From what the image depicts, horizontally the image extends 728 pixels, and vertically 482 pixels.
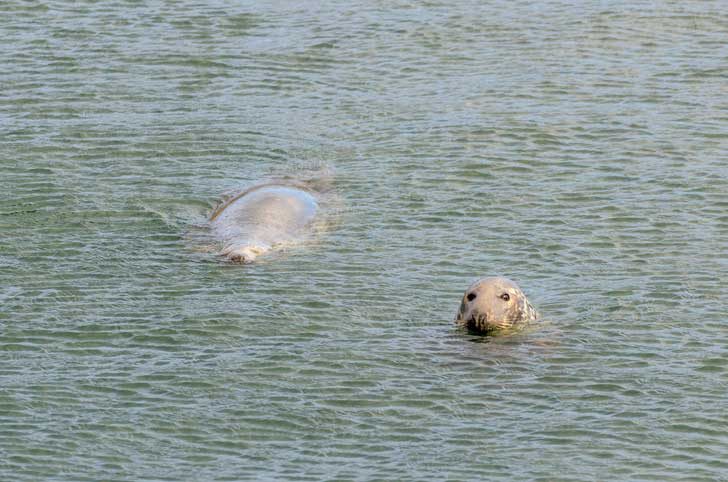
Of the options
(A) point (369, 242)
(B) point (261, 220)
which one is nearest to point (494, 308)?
(A) point (369, 242)

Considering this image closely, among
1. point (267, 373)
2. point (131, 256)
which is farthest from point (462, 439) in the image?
point (131, 256)

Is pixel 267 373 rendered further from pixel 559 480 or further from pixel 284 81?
pixel 284 81

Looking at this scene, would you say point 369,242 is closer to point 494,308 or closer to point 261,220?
point 261,220

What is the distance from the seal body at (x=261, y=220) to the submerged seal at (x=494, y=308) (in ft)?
8.75

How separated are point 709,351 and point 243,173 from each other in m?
6.91

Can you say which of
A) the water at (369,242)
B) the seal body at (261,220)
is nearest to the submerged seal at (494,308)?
the water at (369,242)

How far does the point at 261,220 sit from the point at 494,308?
3.55 m

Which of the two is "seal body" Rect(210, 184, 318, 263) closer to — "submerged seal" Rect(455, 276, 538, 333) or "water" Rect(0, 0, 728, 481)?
"water" Rect(0, 0, 728, 481)

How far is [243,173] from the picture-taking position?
714 inches

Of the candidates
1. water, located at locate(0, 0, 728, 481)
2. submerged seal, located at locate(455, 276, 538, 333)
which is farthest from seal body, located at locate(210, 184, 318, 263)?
submerged seal, located at locate(455, 276, 538, 333)

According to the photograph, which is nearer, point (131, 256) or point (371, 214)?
point (131, 256)

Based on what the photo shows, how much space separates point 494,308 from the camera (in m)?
13.7

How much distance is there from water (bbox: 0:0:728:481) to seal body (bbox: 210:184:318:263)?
0.85 feet

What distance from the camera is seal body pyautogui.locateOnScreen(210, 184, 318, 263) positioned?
15719mm
